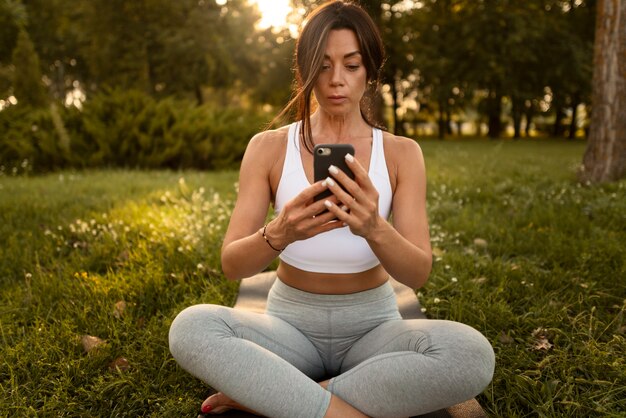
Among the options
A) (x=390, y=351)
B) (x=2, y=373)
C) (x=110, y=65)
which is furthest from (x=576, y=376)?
(x=110, y=65)

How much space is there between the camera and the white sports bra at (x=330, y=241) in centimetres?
214

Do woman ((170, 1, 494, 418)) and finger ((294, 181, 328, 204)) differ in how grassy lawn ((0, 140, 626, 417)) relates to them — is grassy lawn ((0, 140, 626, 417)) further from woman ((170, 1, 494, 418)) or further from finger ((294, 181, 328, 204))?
finger ((294, 181, 328, 204))

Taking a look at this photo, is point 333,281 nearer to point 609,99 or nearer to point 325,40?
point 325,40

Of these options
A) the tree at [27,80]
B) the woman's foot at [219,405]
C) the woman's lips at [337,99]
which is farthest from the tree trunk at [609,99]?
the tree at [27,80]

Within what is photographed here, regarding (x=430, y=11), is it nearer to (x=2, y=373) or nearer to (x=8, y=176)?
(x=8, y=176)

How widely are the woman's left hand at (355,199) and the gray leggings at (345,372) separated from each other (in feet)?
1.60

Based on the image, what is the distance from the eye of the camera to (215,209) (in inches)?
201

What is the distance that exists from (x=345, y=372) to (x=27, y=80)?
12218 millimetres

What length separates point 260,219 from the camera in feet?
7.45

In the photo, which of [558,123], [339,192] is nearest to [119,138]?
[339,192]

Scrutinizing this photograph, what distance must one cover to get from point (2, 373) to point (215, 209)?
9.55 ft

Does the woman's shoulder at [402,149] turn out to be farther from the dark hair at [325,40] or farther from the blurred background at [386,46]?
the blurred background at [386,46]

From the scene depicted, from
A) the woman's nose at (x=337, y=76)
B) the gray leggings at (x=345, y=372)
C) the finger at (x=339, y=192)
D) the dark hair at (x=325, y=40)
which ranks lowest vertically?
the gray leggings at (x=345, y=372)

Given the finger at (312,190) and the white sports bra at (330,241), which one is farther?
the white sports bra at (330,241)
